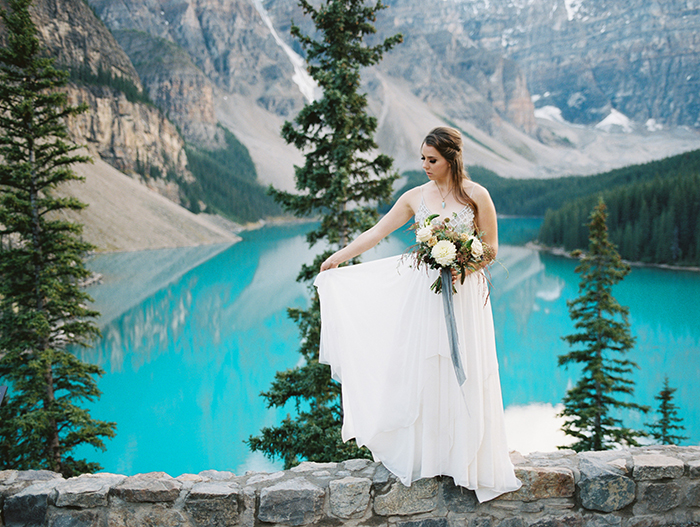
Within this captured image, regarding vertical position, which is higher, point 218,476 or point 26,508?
point 218,476

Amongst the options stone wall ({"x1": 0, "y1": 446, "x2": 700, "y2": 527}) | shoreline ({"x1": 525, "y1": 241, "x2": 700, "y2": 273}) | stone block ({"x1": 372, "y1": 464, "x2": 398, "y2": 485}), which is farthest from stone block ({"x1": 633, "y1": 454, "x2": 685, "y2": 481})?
shoreline ({"x1": 525, "y1": 241, "x2": 700, "y2": 273})

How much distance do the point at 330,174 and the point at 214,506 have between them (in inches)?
267

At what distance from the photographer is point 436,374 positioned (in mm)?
2961

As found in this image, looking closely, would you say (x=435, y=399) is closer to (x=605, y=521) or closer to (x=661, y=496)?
(x=605, y=521)

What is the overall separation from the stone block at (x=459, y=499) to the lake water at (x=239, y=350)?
140 inches

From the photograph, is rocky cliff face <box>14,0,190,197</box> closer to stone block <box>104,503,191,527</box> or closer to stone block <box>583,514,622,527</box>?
stone block <box>104,503,191,527</box>

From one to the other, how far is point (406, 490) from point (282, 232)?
284 ft

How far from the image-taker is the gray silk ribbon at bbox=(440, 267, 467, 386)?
9.39 ft

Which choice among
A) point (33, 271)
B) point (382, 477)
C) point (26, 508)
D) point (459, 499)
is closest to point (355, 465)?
point (382, 477)

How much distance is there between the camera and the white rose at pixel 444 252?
2.79 meters

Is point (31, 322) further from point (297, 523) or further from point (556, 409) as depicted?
point (556, 409)

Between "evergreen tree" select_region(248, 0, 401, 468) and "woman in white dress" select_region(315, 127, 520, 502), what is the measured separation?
5.21 m

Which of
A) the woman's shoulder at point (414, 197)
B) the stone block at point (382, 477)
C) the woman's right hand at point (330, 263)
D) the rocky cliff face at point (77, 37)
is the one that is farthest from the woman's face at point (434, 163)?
the rocky cliff face at point (77, 37)

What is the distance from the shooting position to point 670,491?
3.10 m
